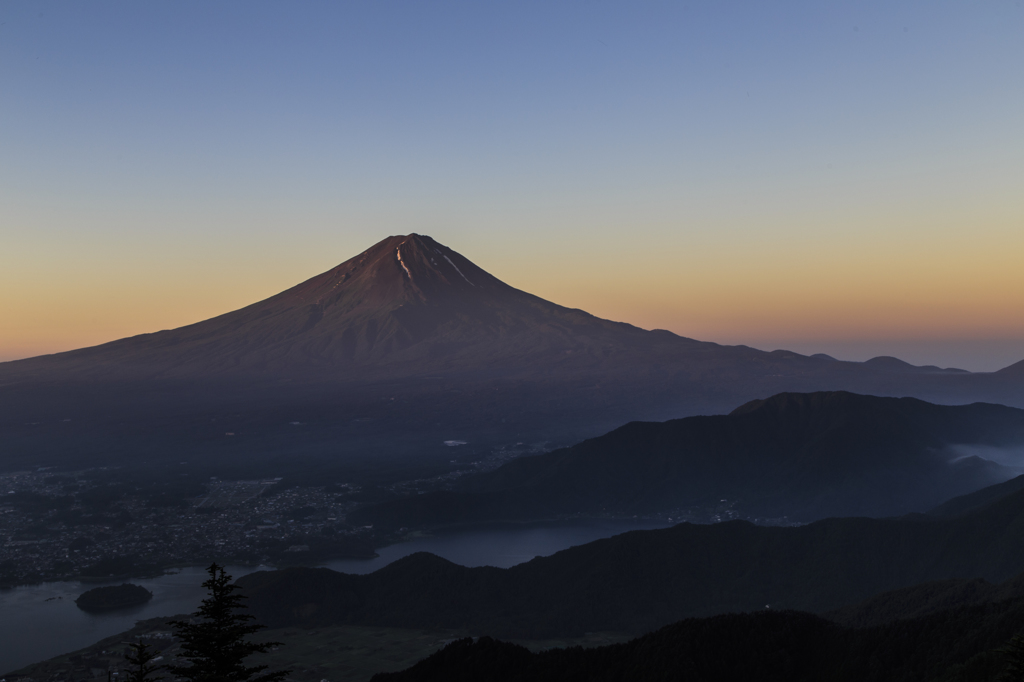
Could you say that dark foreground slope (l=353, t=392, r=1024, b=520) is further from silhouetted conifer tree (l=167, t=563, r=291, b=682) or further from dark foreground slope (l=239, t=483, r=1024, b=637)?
silhouetted conifer tree (l=167, t=563, r=291, b=682)

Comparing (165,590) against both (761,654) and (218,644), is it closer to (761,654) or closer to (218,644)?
(761,654)

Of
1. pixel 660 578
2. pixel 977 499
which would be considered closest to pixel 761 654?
pixel 660 578

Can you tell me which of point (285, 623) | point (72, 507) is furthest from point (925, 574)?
point (72, 507)

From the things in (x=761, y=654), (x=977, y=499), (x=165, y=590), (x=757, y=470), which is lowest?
(x=757, y=470)

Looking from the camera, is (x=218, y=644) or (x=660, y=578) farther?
(x=660, y=578)

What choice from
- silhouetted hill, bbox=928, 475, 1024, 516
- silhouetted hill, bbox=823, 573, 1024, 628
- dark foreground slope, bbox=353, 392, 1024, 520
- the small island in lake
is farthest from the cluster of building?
silhouetted hill, bbox=928, 475, 1024, 516
